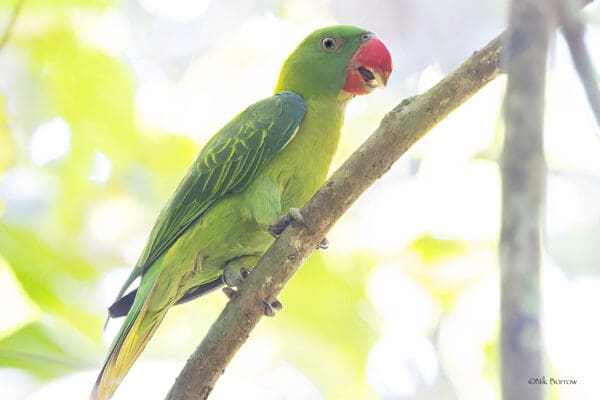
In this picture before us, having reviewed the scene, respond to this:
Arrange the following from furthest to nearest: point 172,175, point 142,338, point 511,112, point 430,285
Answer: point 172,175 → point 430,285 → point 142,338 → point 511,112

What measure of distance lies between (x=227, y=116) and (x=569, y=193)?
3337 mm

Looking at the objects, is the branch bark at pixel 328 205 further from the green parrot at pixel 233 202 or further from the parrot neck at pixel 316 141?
the parrot neck at pixel 316 141

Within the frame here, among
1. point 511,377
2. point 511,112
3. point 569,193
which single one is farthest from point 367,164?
point 511,377

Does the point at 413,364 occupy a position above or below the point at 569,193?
above

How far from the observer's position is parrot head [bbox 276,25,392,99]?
3.64 meters

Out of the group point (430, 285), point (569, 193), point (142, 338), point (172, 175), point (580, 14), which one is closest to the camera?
point (580, 14)

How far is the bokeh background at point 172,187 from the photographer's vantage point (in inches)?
146

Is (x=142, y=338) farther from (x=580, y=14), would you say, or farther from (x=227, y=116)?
(x=580, y=14)

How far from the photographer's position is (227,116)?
15.2 ft

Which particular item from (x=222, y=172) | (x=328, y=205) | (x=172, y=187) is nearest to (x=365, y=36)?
(x=222, y=172)

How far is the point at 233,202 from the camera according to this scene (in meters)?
3.38

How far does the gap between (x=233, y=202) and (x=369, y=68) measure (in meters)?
1.03

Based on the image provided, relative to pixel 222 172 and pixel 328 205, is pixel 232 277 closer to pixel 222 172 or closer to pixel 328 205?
pixel 222 172

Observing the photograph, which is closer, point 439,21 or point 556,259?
point 556,259
